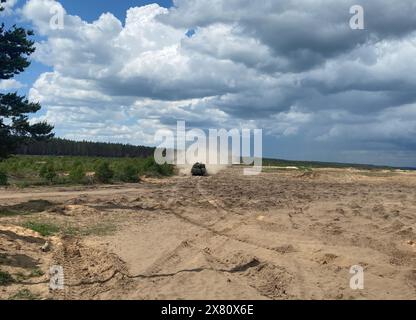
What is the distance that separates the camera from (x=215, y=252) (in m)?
12.9

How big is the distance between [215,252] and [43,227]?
5.96 m

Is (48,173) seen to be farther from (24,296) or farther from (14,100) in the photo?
(24,296)

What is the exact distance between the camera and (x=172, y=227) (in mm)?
17453

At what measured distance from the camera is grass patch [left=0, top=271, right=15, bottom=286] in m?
9.70

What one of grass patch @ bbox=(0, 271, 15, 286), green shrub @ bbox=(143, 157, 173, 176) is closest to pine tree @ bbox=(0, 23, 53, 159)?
grass patch @ bbox=(0, 271, 15, 286)

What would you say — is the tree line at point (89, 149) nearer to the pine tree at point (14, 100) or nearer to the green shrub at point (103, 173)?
the green shrub at point (103, 173)

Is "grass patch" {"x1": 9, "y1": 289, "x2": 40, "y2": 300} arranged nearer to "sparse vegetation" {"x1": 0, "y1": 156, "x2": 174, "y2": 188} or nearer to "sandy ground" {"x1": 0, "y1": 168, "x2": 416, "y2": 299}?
"sandy ground" {"x1": 0, "y1": 168, "x2": 416, "y2": 299}

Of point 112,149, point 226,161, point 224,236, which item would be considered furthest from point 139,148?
point 224,236

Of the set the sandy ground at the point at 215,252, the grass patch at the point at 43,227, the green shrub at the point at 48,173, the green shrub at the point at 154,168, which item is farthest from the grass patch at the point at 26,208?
the green shrub at the point at 154,168

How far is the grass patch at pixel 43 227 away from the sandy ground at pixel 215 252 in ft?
1.44

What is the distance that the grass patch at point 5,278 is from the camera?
9.70 metres

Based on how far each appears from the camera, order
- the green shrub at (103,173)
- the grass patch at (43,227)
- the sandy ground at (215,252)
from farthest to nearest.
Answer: the green shrub at (103,173) < the grass patch at (43,227) < the sandy ground at (215,252)

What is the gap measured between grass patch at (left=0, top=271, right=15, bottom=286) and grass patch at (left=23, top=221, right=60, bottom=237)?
15.2ft
